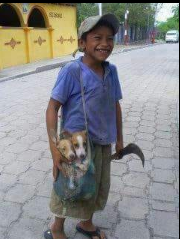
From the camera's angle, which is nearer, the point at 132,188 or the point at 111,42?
the point at 111,42

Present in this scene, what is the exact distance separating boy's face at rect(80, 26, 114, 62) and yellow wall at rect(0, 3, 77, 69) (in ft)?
37.5

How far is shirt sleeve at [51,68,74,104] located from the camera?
201 centimetres

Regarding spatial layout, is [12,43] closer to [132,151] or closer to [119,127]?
Result: [119,127]

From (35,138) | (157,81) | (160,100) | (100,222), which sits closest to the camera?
(100,222)

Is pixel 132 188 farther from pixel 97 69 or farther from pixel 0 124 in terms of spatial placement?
pixel 0 124

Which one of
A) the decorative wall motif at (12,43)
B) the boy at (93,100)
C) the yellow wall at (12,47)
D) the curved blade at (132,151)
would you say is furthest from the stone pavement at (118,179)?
the decorative wall motif at (12,43)

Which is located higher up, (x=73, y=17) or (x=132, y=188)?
(x=73, y=17)

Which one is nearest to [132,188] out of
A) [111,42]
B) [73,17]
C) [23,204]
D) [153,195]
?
[153,195]

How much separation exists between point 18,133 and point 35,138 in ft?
1.32

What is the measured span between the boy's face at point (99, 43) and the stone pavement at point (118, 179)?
136cm

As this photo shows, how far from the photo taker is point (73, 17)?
2042 cm

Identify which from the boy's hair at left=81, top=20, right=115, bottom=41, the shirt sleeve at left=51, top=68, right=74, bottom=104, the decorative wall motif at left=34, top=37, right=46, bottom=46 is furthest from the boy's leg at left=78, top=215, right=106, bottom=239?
the decorative wall motif at left=34, top=37, right=46, bottom=46

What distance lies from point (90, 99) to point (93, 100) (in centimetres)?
2

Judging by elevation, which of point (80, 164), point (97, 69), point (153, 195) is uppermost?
point (97, 69)
